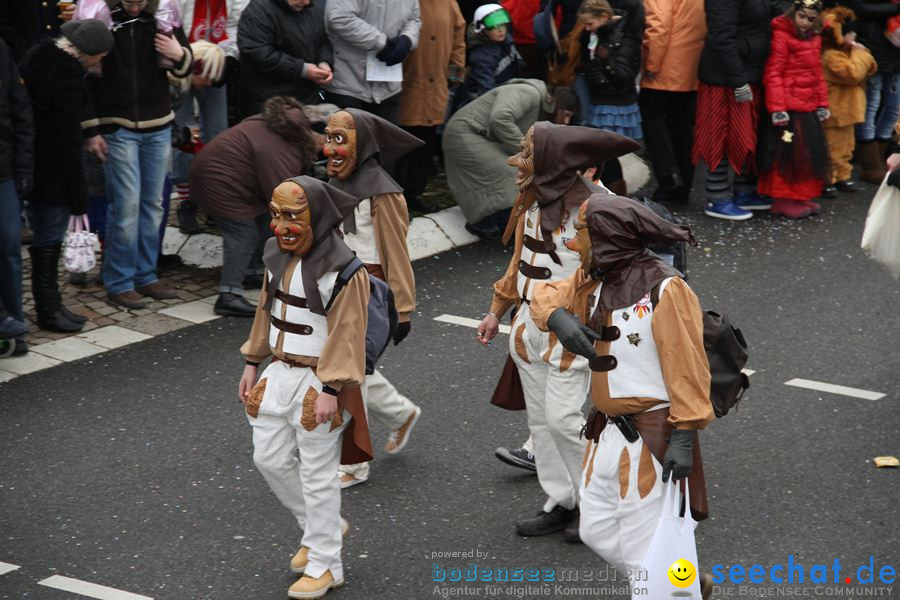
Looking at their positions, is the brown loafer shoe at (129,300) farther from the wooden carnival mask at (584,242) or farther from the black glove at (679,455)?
the black glove at (679,455)

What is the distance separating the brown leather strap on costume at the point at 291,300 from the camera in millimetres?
5316

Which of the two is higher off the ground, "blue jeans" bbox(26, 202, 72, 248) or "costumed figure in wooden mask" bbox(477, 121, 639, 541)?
"costumed figure in wooden mask" bbox(477, 121, 639, 541)

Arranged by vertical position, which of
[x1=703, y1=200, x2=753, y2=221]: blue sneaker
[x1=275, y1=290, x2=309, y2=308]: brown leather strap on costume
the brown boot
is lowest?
[x1=703, y1=200, x2=753, y2=221]: blue sneaker

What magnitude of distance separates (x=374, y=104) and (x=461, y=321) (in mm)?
2244

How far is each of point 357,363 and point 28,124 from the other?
357 centimetres

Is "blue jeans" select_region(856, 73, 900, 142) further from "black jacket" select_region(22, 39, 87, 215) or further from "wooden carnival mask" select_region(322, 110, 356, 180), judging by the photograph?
"black jacket" select_region(22, 39, 87, 215)

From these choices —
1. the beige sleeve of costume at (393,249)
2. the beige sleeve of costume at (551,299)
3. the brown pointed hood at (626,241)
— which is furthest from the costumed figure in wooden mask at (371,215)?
the brown pointed hood at (626,241)

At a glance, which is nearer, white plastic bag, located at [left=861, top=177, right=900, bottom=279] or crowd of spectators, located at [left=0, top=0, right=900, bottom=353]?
white plastic bag, located at [left=861, top=177, right=900, bottom=279]


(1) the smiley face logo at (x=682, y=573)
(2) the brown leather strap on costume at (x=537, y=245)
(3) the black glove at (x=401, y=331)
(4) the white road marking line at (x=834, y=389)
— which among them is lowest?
(4) the white road marking line at (x=834, y=389)

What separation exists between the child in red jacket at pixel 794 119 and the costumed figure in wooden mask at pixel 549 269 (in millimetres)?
5421

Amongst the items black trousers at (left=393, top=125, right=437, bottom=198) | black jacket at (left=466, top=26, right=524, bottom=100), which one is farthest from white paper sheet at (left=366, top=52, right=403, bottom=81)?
black jacket at (left=466, top=26, right=524, bottom=100)

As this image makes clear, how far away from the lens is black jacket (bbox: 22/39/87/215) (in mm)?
7988

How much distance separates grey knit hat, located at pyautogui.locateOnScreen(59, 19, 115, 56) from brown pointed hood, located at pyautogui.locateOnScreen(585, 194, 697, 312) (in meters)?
4.49

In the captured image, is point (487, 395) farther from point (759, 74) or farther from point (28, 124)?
point (759, 74)
